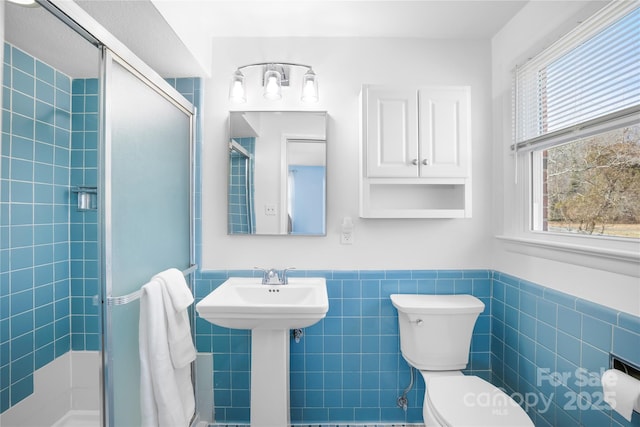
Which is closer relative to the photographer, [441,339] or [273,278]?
[441,339]

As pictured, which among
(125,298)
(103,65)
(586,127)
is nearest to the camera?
(103,65)

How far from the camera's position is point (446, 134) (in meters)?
1.79

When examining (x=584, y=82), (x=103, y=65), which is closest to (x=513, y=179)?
(x=584, y=82)

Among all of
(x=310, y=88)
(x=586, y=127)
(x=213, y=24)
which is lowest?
(x=586, y=127)

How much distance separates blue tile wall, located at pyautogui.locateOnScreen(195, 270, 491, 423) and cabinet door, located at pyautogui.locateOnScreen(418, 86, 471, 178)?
629mm

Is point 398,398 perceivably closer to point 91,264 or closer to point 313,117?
point 313,117

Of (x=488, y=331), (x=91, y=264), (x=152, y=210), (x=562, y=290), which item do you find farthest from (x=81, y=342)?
(x=562, y=290)

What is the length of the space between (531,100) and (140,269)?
2.09m

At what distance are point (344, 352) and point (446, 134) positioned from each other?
1389mm

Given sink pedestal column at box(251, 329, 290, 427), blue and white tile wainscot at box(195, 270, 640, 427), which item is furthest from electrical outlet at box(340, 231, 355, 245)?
sink pedestal column at box(251, 329, 290, 427)

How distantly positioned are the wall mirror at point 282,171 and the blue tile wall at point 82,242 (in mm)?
780

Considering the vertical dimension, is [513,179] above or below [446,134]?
below

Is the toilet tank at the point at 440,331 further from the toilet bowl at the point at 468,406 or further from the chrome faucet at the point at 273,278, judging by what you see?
the chrome faucet at the point at 273,278

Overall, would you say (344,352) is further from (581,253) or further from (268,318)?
(581,253)
